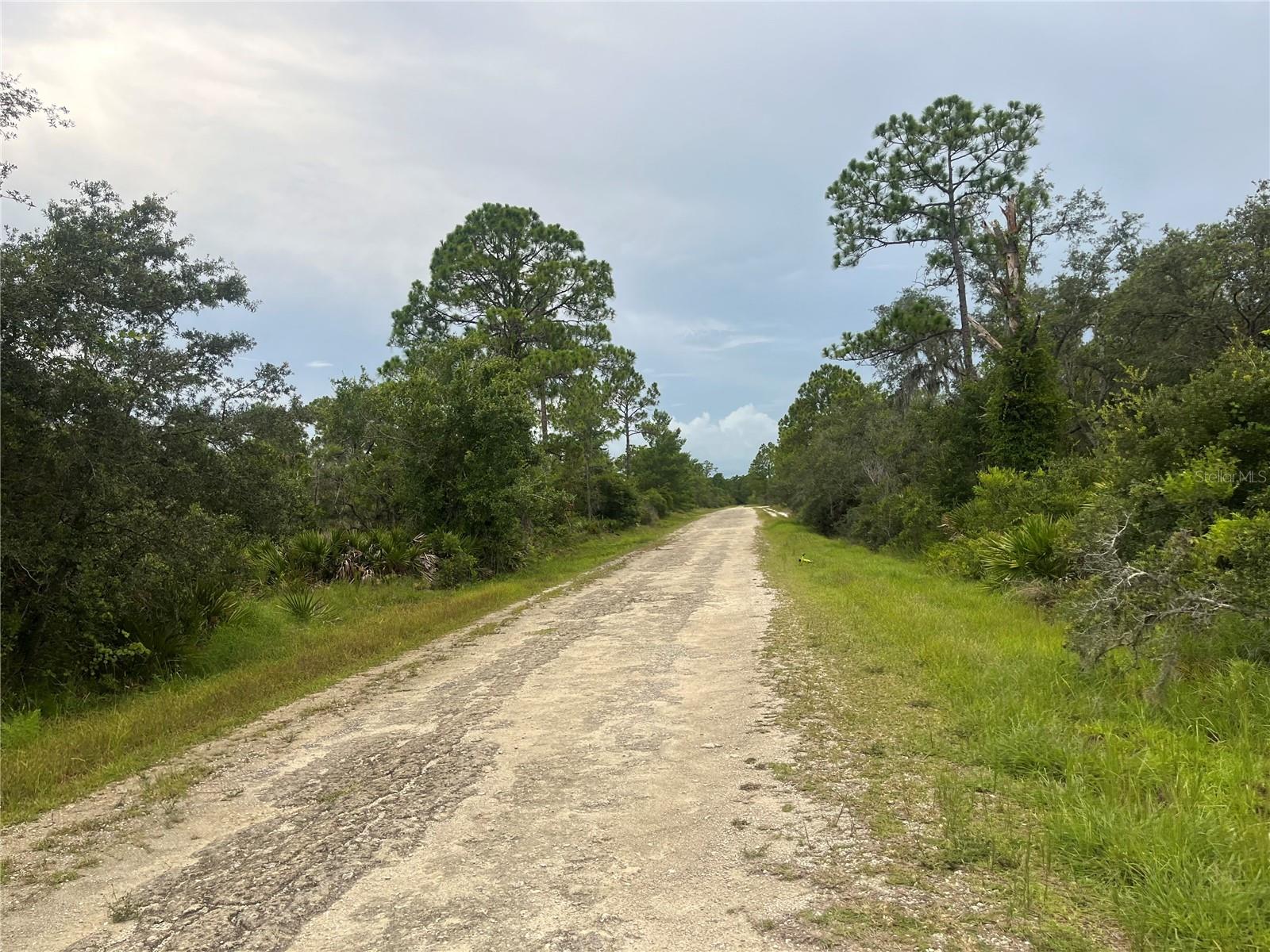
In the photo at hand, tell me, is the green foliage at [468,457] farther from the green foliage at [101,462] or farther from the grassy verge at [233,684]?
the green foliage at [101,462]

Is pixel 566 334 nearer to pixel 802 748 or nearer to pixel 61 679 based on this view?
pixel 61 679

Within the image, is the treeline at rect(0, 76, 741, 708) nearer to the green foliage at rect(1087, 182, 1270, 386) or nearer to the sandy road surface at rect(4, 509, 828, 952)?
the sandy road surface at rect(4, 509, 828, 952)

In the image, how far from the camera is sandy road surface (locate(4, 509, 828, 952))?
310 cm

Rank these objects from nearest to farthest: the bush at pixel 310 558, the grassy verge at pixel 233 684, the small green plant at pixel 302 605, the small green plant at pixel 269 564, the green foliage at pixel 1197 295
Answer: the grassy verge at pixel 233 684, the small green plant at pixel 302 605, the small green plant at pixel 269 564, the bush at pixel 310 558, the green foliage at pixel 1197 295

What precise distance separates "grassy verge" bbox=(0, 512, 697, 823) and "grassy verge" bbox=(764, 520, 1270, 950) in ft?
17.7

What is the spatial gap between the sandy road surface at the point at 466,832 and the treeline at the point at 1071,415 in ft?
11.8

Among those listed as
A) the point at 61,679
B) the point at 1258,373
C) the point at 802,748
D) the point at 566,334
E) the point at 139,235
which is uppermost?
the point at 566,334

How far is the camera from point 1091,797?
12.8 ft

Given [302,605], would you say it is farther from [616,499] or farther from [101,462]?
[616,499]

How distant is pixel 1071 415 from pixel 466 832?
62.1 ft

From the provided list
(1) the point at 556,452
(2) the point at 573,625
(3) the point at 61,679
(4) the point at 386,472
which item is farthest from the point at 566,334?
(3) the point at 61,679

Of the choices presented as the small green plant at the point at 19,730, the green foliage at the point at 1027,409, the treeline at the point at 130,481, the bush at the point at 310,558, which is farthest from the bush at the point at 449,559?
the green foliage at the point at 1027,409

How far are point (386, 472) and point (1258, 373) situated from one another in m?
17.8

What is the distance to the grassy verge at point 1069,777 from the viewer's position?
2.95m
